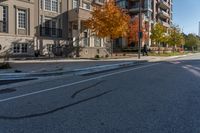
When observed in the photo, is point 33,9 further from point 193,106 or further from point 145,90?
point 193,106

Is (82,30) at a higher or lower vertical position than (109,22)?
lower

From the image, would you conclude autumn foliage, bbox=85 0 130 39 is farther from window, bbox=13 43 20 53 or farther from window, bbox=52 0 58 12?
window, bbox=13 43 20 53

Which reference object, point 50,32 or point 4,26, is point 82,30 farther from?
point 4,26

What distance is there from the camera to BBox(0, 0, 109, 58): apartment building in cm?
2814

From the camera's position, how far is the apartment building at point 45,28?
28.1m

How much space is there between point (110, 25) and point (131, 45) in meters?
30.0

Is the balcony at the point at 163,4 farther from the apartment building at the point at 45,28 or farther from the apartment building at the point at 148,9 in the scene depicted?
the apartment building at the point at 45,28

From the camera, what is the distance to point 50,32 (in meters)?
33.3

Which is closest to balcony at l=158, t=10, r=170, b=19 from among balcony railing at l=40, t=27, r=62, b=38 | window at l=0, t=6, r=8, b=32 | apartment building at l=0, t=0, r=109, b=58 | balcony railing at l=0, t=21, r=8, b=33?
apartment building at l=0, t=0, r=109, b=58

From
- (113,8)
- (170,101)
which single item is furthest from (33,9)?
(170,101)

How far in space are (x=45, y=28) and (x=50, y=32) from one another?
907mm

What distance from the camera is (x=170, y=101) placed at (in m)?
7.63

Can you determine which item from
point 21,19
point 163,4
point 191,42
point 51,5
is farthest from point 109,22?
point 191,42

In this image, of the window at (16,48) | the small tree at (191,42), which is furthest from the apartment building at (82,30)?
the small tree at (191,42)
